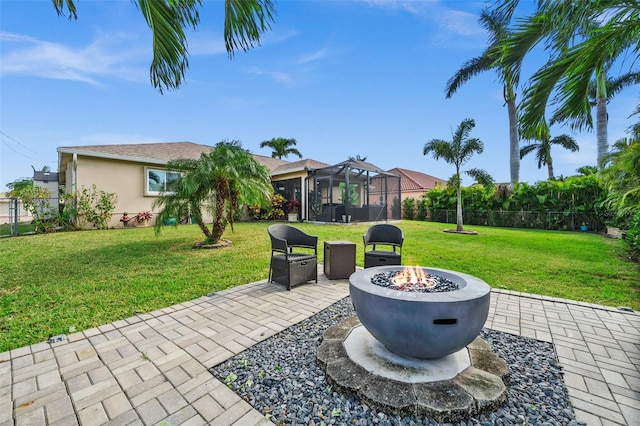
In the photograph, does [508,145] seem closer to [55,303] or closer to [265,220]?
[265,220]

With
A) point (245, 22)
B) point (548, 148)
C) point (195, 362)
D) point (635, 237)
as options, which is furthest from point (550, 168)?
point (195, 362)

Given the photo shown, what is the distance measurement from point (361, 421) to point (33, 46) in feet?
23.8

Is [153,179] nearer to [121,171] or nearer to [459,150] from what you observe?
[121,171]

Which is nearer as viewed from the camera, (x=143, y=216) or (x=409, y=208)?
(x=143, y=216)

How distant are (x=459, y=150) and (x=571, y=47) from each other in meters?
9.78

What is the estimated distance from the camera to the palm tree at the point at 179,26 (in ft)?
8.43

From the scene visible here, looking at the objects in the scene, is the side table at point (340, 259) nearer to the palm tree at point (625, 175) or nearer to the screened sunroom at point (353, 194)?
the palm tree at point (625, 175)

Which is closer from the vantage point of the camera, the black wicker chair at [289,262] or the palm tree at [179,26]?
the palm tree at [179,26]

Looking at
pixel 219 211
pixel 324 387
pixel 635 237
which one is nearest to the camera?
pixel 324 387

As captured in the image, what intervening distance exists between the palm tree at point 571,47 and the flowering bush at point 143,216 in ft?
46.8

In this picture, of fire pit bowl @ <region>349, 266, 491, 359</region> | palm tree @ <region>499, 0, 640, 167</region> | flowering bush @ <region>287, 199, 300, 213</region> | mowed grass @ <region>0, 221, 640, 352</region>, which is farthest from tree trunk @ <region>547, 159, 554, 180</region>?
fire pit bowl @ <region>349, 266, 491, 359</region>

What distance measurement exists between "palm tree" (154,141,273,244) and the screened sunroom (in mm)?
6739

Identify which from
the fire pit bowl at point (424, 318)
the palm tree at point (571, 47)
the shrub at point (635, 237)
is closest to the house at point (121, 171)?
the palm tree at point (571, 47)

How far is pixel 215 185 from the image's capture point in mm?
7430
